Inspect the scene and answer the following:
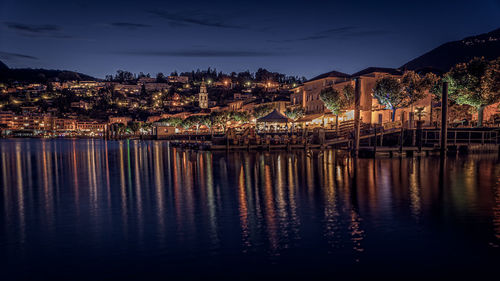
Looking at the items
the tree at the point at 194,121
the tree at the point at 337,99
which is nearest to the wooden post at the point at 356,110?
the tree at the point at 337,99

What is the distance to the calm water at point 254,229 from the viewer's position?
25.9ft

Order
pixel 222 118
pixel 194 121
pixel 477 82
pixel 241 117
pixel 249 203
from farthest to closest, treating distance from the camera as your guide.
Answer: pixel 194 121
pixel 222 118
pixel 241 117
pixel 477 82
pixel 249 203

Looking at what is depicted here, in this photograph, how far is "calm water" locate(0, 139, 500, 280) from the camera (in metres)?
7.88

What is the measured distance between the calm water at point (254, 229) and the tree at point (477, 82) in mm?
23662

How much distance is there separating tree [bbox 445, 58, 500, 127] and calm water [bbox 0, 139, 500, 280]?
23662 mm

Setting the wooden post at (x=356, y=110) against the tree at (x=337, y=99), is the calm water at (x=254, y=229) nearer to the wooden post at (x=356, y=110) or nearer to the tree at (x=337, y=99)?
the wooden post at (x=356, y=110)

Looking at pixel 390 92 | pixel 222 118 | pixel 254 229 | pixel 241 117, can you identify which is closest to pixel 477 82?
pixel 390 92

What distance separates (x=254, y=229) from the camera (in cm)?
1057

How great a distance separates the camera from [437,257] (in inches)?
329

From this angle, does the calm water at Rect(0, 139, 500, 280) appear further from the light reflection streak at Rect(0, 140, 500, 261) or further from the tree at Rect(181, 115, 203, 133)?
the tree at Rect(181, 115, 203, 133)

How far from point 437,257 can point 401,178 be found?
517 inches

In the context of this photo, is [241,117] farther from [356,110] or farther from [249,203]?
[249,203]

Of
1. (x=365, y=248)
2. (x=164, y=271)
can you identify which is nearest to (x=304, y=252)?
(x=365, y=248)

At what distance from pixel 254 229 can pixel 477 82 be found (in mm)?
38974
